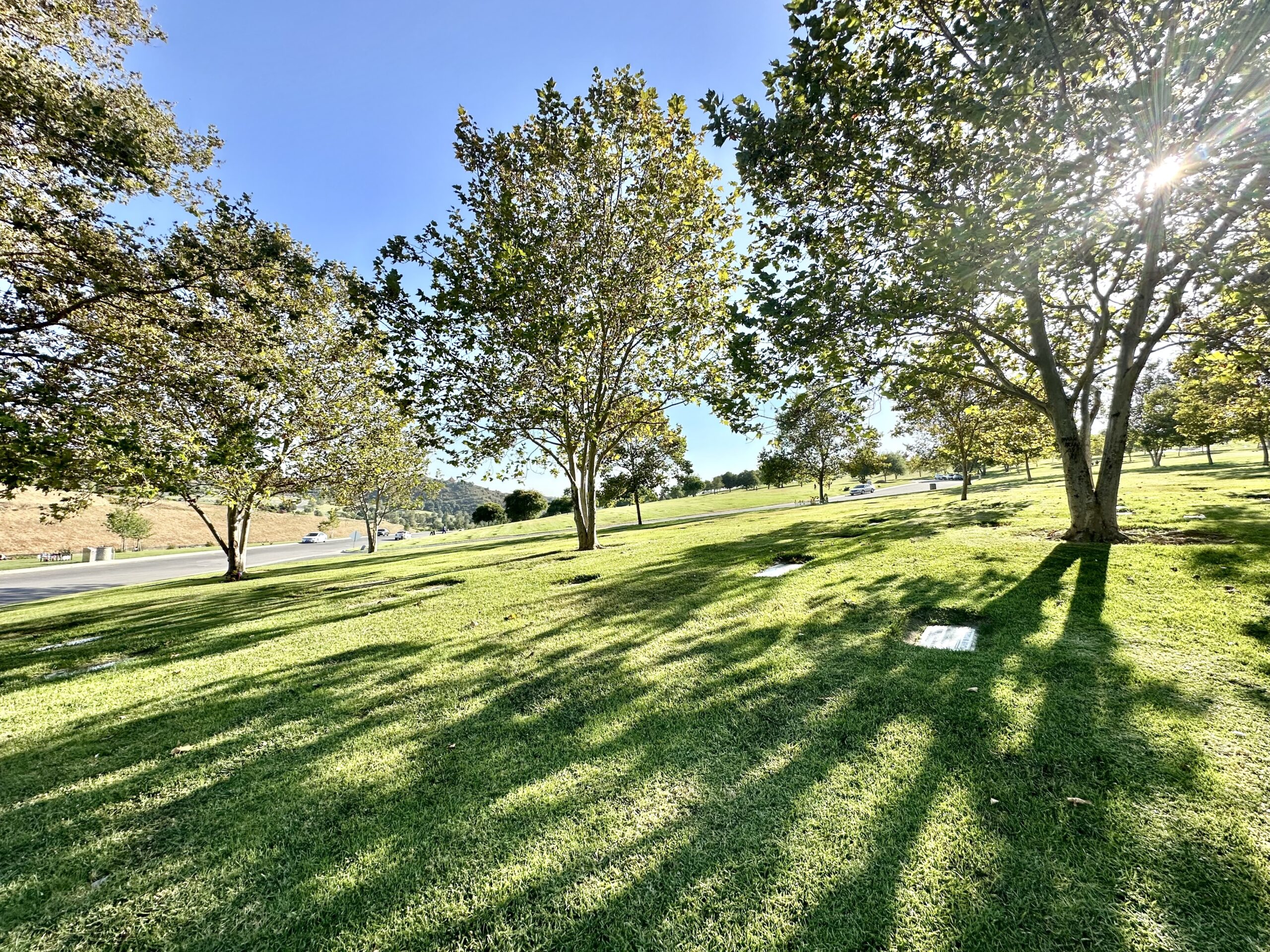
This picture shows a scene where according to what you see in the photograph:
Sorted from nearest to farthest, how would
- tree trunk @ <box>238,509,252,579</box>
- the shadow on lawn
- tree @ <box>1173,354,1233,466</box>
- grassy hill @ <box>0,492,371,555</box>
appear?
the shadow on lawn < tree @ <box>1173,354,1233,466</box> < tree trunk @ <box>238,509,252,579</box> < grassy hill @ <box>0,492,371,555</box>

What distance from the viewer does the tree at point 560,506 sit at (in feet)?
225

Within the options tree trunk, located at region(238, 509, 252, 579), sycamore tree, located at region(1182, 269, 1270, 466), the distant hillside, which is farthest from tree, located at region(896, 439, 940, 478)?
the distant hillside

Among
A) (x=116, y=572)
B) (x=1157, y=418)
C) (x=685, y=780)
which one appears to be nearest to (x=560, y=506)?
(x=116, y=572)

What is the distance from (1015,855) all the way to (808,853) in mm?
938

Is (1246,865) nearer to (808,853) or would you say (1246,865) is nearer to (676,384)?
(808,853)

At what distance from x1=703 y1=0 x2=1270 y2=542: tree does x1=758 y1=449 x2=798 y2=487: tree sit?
23816mm

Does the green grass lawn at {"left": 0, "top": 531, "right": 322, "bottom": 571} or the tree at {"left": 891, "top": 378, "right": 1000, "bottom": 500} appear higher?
the tree at {"left": 891, "top": 378, "right": 1000, "bottom": 500}

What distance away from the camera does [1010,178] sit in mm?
6941

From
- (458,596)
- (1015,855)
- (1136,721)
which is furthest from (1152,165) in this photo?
(458,596)

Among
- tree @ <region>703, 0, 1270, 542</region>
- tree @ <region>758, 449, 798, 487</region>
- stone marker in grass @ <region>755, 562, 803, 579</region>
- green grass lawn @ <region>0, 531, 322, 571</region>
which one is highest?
tree @ <region>703, 0, 1270, 542</region>

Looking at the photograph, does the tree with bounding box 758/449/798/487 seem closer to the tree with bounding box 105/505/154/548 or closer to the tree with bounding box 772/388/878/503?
the tree with bounding box 772/388/878/503

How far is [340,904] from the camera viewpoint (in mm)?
2115

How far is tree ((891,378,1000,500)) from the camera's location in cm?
1797

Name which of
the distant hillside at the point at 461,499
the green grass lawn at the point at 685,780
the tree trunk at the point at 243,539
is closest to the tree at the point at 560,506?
the tree trunk at the point at 243,539
